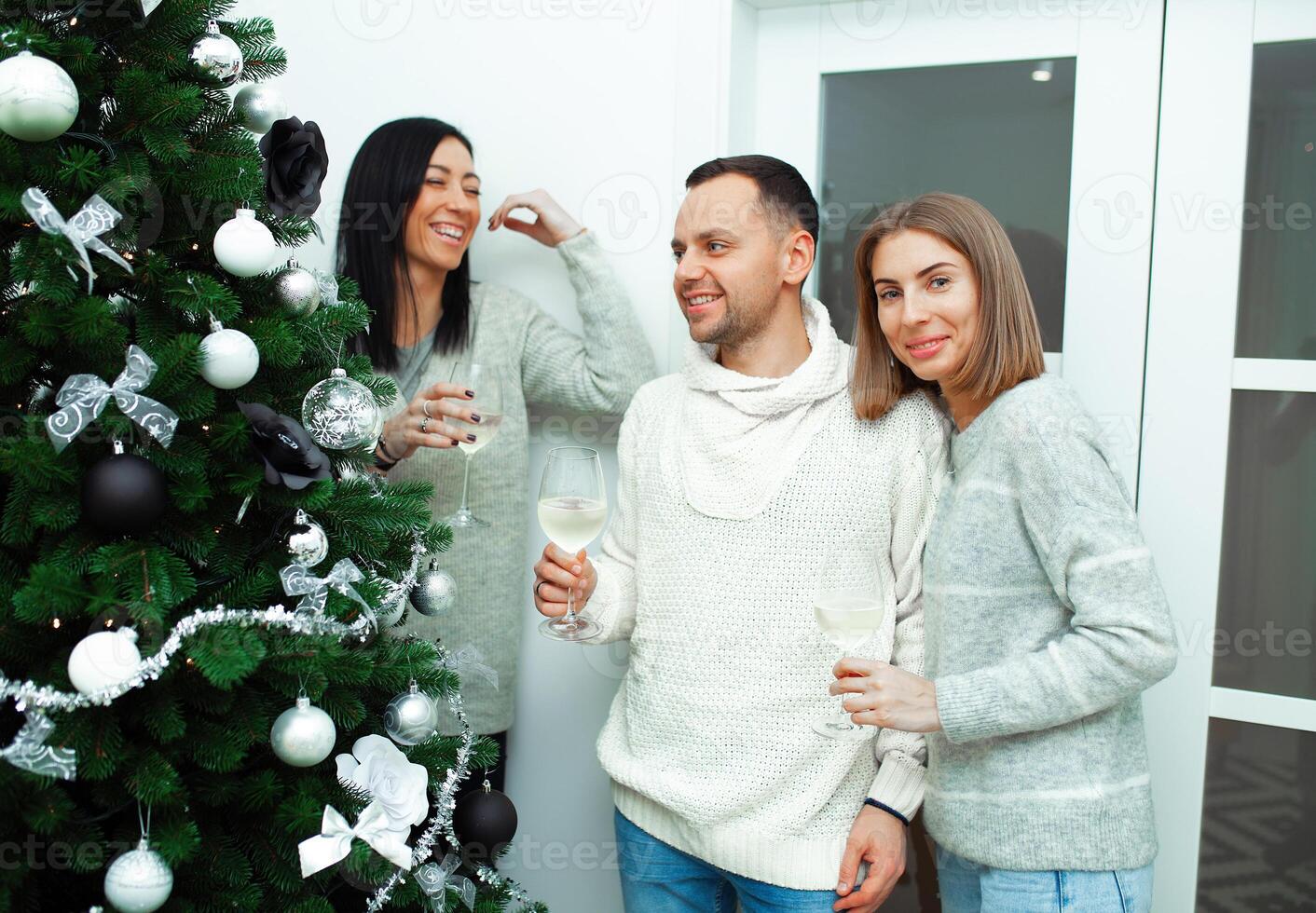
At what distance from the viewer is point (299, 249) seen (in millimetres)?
2297

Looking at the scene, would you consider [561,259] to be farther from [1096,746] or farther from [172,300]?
[1096,746]

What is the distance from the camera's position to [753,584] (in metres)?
1.54

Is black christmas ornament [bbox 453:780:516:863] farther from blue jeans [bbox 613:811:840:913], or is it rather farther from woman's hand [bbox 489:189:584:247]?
woman's hand [bbox 489:189:584:247]

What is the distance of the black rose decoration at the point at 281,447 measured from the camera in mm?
1081

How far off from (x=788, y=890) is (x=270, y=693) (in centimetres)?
80

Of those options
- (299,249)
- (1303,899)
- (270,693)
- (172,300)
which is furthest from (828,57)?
(1303,899)

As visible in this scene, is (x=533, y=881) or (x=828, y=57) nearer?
(x=828, y=57)

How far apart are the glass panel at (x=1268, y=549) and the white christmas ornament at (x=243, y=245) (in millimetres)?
1515

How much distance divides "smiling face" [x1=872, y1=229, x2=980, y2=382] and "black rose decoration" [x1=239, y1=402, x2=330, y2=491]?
814 mm

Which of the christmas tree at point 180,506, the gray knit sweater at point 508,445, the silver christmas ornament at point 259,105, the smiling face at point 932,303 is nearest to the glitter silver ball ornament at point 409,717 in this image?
→ the christmas tree at point 180,506

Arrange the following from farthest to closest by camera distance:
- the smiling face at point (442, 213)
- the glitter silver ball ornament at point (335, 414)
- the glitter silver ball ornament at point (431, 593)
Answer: the smiling face at point (442, 213) → the glitter silver ball ornament at point (431, 593) → the glitter silver ball ornament at point (335, 414)

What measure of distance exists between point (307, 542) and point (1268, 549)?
1518mm

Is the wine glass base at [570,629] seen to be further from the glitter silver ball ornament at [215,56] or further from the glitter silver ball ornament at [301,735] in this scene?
the glitter silver ball ornament at [215,56]

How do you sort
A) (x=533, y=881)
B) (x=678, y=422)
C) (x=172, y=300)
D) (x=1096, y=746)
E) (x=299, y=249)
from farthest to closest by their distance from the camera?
(x=299, y=249), (x=533, y=881), (x=678, y=422), (x=1096, y=746), (x=172, y=300)
